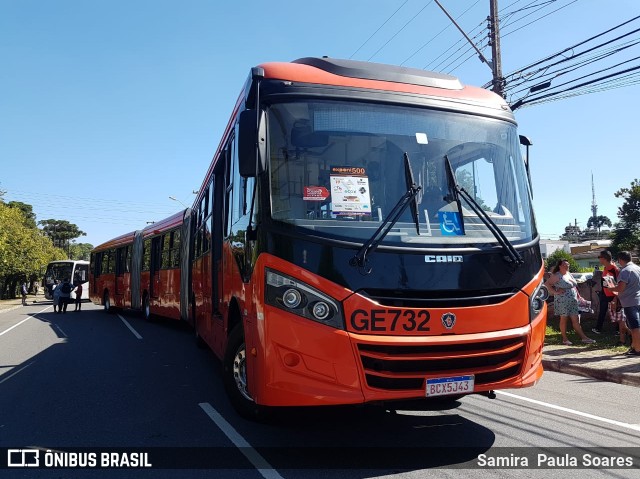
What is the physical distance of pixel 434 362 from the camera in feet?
13.3

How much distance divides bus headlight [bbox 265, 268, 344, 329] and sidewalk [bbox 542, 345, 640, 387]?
19.1 feet

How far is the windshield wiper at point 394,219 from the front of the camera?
404cm

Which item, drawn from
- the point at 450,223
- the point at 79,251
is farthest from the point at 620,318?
the point at 79,251

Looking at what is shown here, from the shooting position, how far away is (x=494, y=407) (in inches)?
237

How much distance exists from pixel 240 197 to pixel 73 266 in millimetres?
34915

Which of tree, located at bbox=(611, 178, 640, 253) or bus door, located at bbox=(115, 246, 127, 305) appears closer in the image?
bus door, located at bbox=(115, 246, 127, 305)

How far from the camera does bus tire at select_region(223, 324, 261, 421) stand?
5.05 meters

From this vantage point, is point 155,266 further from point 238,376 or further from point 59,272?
point 59,272

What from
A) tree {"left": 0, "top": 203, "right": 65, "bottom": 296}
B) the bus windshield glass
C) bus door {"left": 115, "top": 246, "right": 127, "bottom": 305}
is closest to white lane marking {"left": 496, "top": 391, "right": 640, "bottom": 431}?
bus door {"left": 115, "top": 246, "right": 127, "bottom": 305}

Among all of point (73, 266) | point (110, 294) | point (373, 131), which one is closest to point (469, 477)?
point (373, 131)

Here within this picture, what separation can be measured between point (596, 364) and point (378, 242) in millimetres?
6291

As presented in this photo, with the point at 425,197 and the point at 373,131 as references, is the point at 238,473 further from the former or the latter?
the point at 373,131

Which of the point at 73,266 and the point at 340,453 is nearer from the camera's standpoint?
the point at 340,453

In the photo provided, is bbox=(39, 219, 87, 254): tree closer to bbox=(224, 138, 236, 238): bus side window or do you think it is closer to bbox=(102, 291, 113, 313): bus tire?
bbox=(102, 291, 113, 313): bus tire
